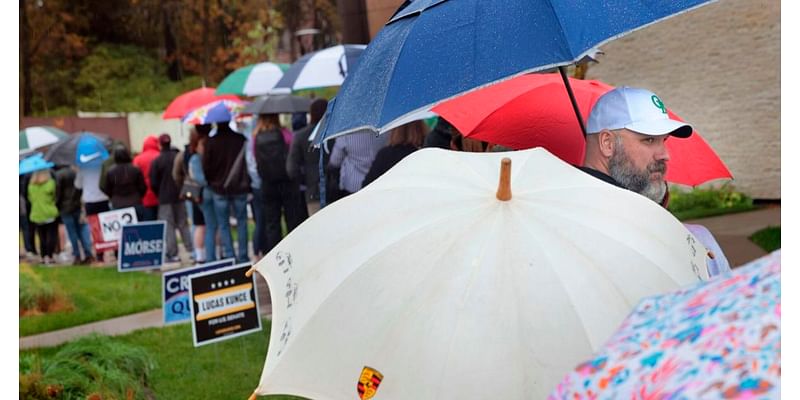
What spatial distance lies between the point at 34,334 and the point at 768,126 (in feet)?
42.1

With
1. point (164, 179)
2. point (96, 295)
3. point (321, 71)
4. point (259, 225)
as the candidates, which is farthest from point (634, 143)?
point (164, 179)

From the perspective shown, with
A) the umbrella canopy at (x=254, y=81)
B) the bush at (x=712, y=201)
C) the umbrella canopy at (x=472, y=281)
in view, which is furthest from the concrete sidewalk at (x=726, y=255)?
the umbrella canopy at (x=472, y=281)

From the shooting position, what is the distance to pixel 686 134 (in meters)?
3.66

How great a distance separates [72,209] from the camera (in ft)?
51.5

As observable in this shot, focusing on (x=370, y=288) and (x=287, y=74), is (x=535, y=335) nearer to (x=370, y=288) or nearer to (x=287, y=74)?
(x=370, y=288)

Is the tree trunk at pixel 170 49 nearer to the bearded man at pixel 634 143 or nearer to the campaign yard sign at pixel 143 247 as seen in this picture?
the campaign yard sign at pixel 143 247

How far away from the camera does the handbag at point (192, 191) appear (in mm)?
13336

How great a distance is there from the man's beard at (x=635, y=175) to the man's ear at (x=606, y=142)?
0.02 metres

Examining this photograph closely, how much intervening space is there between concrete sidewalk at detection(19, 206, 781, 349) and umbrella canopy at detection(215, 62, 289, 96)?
471 cm

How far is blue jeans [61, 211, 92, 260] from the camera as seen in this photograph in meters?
15.8

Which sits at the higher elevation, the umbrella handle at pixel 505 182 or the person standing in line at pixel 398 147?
the person standing in line at pixel 398 147

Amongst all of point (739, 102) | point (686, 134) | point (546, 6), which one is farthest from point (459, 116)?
point (739, 102)

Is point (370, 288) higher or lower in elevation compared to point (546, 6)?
lower

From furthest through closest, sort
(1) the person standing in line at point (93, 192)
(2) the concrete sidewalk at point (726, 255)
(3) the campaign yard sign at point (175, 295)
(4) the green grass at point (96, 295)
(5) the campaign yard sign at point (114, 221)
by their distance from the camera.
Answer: (1) the person standing in line at point (93, 192), (5) the campaign yard sign at point (114, 221), (4) the green grass at point (96, 295), (2) the concrete sidewalk at point (726, 255), (3) the campaign yard sign at point (175, 295)
